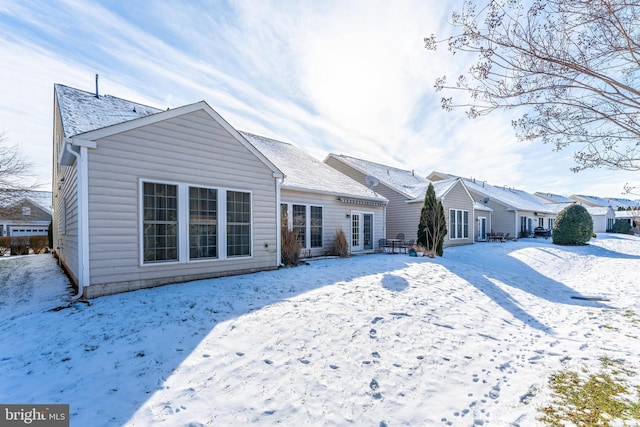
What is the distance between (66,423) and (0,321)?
4.20 meters

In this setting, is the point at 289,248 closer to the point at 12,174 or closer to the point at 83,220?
the point at 83,220

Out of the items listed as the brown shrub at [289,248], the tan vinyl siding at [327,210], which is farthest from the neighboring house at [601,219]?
the brown shrub at [289,248]

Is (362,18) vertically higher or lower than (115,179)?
higher

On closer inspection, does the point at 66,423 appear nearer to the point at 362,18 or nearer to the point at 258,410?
the point at 258,410

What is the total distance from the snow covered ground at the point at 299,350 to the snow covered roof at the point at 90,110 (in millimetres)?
3981

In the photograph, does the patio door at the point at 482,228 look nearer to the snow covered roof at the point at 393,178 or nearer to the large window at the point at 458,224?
the large window at the point at 458,224

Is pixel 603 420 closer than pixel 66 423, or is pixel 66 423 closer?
pixel 66 423

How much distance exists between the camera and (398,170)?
81.3ft

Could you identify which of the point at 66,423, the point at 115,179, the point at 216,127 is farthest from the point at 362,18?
the point at 66,423

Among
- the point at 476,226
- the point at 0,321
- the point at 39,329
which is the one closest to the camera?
the point at 39,329

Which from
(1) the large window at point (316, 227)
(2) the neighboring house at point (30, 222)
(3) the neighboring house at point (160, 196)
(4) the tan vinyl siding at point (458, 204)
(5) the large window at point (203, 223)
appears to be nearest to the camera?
Answer: (3) the neighboring house at point (160, 196)

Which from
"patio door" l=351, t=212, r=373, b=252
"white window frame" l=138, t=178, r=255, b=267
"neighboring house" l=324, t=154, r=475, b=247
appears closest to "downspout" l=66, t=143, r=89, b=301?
"white window frame" l=138, t=178, r=255, b=267

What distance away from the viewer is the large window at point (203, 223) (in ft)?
24.6

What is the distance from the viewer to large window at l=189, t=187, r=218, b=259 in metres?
7.50
